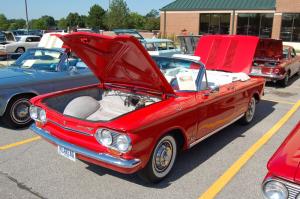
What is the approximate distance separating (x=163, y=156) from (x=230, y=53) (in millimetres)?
3409

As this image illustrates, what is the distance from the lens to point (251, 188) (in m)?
Answer: 3.90

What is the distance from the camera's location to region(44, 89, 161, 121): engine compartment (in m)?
4.57

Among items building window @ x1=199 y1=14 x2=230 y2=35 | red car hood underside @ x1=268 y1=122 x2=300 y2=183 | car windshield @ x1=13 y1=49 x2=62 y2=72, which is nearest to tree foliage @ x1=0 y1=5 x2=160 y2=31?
building window @ x1=199 y1=14 x2=230 y2=35

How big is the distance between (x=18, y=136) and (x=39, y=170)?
159 centimetres

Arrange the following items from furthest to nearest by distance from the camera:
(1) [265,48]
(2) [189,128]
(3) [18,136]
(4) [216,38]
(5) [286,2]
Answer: (5) [286,2]
(1) [265,48]
(4) [216,38]
(3) [18,136]
(2) [189,128]

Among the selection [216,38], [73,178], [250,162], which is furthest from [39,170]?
[216,38]

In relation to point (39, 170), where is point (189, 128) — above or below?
above

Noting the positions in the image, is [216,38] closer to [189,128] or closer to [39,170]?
[189,128]

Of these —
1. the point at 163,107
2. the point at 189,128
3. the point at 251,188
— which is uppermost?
the point at 163,107

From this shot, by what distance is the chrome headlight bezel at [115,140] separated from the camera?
332 cm

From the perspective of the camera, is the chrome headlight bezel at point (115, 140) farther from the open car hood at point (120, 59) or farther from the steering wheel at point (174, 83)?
the steering wheel at point (174, 83)

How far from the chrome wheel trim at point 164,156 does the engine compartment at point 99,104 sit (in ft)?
2.49

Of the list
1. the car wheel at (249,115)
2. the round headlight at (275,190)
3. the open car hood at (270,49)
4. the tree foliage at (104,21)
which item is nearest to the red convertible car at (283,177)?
the round headlight at (275,190)

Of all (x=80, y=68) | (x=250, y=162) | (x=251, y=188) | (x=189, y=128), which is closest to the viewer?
(x=251, y=188)
